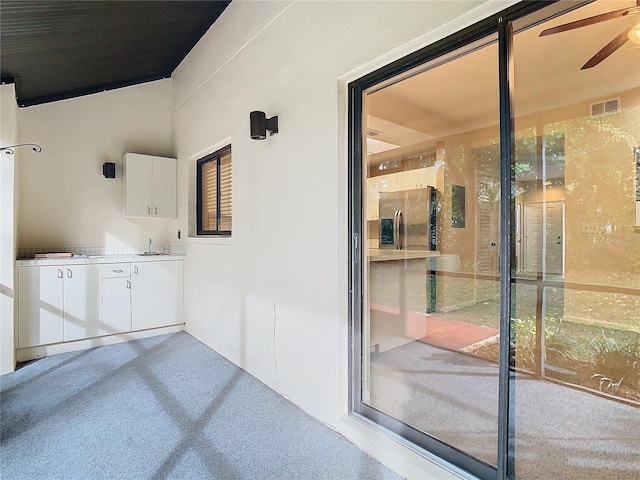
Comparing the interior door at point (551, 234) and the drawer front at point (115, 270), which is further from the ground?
the interior door at point (551, 234)

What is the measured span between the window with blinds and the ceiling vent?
3.91 m

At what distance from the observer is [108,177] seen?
4.30m

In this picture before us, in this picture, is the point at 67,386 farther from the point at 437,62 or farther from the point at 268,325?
the point at 437,62

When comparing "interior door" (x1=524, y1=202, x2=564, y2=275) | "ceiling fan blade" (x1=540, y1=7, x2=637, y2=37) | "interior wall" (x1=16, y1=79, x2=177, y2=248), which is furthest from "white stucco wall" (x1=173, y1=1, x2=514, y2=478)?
"interior door" (x1=524, y1=202, x2=564, y2=275)

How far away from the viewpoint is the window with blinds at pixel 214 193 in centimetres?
384

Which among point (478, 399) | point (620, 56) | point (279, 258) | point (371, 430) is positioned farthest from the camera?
point (620, 56)

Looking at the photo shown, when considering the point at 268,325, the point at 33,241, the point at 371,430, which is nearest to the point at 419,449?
the point at 371,430

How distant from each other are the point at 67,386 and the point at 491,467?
10.1ft

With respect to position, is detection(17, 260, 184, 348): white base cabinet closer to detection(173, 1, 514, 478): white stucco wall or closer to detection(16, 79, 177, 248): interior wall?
detection(16, 79, 177, 248): interior wall

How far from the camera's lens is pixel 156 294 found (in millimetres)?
4156

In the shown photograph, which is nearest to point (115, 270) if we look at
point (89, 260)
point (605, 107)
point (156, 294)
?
point (89, 260)

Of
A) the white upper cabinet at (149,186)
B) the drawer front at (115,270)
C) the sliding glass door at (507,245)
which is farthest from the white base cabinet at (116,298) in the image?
the sliding glass door at (507,245)

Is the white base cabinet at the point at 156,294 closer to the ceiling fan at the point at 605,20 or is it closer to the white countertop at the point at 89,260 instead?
the white countertop at the point at 89,260

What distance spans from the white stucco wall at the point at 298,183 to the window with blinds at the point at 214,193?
0.32 m
